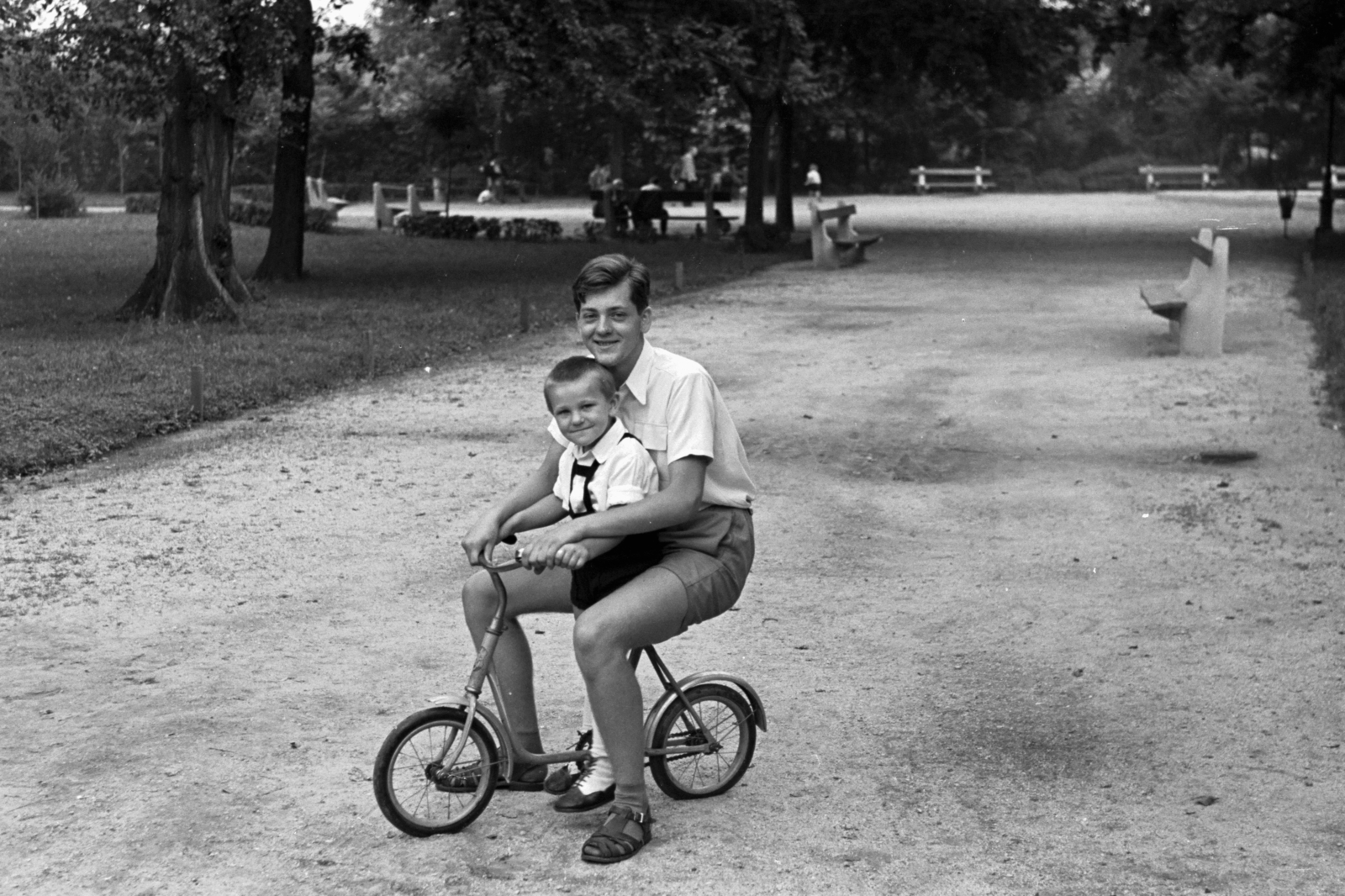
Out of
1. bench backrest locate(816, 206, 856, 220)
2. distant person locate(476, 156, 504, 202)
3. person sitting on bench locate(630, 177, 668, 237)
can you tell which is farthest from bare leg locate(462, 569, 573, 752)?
distant person locate(476, 156, 504, 202)

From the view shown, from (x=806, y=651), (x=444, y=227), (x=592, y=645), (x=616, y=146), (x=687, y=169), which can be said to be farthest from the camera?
(x=616, y=146)

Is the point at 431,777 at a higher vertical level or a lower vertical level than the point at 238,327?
lower

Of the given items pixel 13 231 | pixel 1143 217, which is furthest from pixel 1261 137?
pixel 13 231

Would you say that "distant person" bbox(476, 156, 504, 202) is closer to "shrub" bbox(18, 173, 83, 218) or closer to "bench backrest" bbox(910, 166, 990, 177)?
"shrub" bbox(18, 173, 83, 218)

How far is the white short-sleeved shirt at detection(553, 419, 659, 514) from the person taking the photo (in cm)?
456

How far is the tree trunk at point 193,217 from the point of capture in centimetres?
1758

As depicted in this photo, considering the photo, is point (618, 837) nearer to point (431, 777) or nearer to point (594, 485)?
point (431, 777)

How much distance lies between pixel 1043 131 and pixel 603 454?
215ft

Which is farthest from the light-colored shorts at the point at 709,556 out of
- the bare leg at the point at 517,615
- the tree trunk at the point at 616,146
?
the tree trunk at the point at 616,146

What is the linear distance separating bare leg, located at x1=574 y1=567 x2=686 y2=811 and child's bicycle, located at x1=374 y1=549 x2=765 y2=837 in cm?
15

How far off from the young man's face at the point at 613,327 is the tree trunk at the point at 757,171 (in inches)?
1004

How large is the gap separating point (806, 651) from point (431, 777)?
2.15m

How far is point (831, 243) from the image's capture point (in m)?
26.5

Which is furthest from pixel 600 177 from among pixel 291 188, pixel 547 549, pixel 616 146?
pixel 547 549
